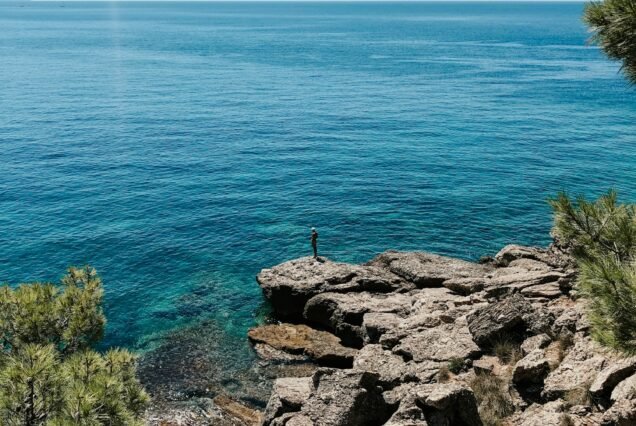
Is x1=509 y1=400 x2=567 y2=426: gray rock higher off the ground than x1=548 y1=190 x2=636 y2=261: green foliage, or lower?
lower

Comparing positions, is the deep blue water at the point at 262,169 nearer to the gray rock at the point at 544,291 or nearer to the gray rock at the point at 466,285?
the gray rock at the point at 466,285

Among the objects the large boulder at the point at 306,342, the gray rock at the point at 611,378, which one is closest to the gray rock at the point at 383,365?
the large boulder at the point at 306,342

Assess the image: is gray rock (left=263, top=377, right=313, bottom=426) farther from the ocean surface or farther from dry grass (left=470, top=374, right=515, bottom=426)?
the ocean surface

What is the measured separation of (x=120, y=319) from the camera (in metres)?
40.7

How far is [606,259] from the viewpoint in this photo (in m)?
14.7

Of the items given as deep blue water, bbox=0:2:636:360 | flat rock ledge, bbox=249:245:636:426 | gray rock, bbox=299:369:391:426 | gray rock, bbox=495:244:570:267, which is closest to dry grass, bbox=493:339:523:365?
flat rock ledge, bbox=249:245:636:426

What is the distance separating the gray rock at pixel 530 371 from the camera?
2327cm

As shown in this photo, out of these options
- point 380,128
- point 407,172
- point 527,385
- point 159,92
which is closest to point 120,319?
point 527,385

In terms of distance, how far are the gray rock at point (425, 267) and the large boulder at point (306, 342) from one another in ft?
25.3

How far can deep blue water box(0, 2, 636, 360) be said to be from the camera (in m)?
48.8

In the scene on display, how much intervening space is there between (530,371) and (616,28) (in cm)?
1301

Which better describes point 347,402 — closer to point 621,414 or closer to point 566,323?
point 621,414

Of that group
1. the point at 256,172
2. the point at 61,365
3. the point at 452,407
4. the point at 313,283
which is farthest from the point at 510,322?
the point at 256,172

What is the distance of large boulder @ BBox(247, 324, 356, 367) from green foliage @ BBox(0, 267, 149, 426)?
18.9m
